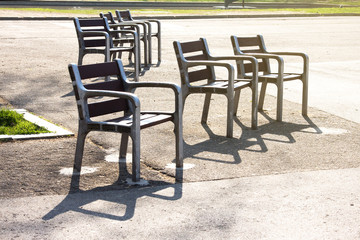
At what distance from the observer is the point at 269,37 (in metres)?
20.0

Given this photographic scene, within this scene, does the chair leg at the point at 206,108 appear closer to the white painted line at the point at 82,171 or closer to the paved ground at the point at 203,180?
the paved ground at the point at 203,180

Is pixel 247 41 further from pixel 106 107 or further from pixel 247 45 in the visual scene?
pixel 106 107

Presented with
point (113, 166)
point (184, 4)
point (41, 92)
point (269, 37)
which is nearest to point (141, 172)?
point (113, 166)

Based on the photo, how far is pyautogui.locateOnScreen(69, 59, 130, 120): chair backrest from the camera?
231 inches

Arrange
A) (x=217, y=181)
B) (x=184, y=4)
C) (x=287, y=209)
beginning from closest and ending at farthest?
(x=287, y=209) < (x=217, y=181) < (x=184, y=4)

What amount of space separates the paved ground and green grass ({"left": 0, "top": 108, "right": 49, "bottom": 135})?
427mm

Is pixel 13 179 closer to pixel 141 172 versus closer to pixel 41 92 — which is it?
pixel 141 172

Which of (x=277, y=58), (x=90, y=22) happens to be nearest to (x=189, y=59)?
(x=277, y=58)

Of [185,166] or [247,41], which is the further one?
[247,41]

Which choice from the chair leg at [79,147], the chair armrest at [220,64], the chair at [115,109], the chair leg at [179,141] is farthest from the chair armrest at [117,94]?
the chair armrest at [220,64]

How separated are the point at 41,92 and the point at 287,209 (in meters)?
6.16

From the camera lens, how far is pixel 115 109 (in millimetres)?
6293

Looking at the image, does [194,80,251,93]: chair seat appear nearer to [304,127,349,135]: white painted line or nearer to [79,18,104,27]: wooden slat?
[304,127,349,135]: white painted line

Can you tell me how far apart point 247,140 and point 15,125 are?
8.86 feet
